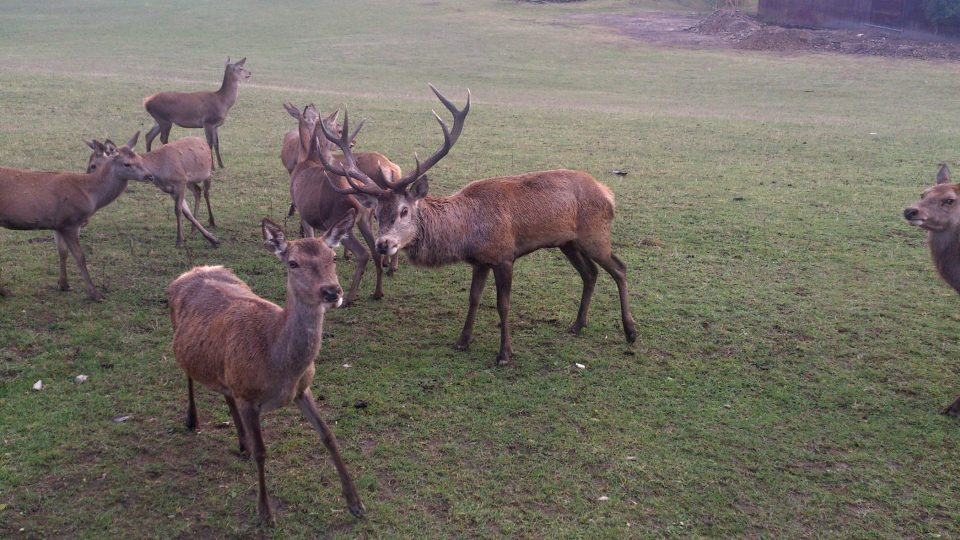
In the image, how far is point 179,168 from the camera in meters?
8.83

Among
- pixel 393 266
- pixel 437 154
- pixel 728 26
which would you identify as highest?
pixel 728 26

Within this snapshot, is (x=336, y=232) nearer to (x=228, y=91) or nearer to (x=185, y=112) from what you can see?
(x=185, y=112)

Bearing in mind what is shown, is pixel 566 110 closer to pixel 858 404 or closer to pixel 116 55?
pixel 858 404

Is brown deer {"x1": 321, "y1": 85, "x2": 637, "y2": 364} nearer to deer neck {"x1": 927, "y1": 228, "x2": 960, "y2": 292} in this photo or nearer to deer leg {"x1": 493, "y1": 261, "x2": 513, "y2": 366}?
deer leg {"x1": 493, "y1": 261, "x2": 513, "y2": 366}

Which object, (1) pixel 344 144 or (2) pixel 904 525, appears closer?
(2) pixel 904 525

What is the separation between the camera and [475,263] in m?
6.50

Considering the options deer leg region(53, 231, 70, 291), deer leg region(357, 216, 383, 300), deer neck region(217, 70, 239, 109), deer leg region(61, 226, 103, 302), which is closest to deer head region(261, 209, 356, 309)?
deer leg region(357, 216, 383, 300)

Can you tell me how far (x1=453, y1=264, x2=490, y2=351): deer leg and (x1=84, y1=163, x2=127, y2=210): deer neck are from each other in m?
3.78

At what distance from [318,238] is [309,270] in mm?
499

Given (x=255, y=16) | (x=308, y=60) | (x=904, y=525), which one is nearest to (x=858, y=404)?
(x=904, y=525)

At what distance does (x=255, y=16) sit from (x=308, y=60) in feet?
37.0

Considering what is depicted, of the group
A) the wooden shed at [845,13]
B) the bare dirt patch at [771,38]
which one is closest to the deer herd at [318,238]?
the bare dirt patch at [771,38]

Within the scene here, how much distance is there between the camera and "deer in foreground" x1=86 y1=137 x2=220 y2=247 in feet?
27.6

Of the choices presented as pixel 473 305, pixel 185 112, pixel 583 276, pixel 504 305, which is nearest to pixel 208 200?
pixel 185 112
